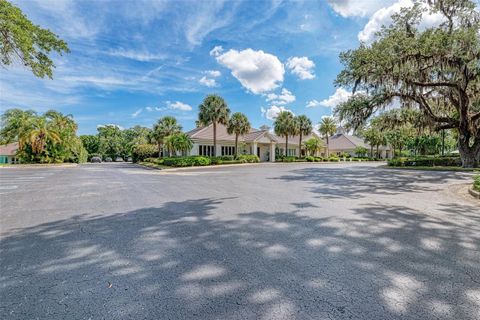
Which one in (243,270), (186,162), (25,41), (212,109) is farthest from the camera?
(212,109)

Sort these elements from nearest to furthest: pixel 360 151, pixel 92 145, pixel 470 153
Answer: pixel 470 153
pixel 360 151
pixel 92 145

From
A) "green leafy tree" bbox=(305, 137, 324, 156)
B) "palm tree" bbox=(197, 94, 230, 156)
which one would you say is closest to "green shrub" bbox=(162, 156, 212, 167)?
"palm tree" bbox=(197, 94, 230, 156)

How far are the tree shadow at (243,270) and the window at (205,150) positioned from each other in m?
29.1

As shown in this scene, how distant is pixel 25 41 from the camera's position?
7355 mm

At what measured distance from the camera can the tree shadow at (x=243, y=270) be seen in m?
2.40

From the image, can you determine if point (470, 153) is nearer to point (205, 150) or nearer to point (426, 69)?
point (426, 69)

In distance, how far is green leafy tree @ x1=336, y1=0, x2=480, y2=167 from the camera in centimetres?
1541

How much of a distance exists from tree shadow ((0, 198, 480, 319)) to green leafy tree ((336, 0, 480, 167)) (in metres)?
14.7

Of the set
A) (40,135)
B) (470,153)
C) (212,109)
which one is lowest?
(470,153)

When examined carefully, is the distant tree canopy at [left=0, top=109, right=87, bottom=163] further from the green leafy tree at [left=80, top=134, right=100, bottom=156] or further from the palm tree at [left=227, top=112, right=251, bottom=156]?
the green leafy tree at [left=80, top=134, right=100, bottom=156]

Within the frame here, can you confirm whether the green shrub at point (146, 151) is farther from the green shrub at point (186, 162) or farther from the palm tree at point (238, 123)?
Result: the palm tree at point (238, 123)

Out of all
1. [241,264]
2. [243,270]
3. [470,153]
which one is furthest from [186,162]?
[470,153]

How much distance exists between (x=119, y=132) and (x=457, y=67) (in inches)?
3267

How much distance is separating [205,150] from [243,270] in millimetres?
32188
